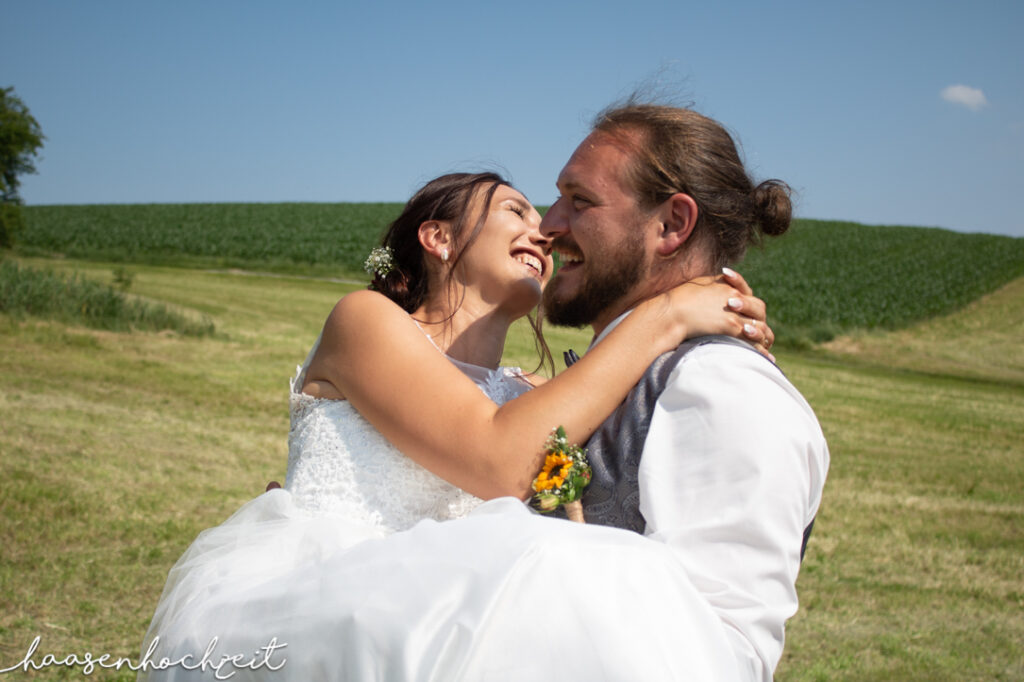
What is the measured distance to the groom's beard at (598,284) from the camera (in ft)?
8.95

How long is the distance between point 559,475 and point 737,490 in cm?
47

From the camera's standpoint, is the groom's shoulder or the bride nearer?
the bride

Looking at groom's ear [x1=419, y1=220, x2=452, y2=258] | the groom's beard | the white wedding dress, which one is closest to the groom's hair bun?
the groom's beard

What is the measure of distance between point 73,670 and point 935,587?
582 cm

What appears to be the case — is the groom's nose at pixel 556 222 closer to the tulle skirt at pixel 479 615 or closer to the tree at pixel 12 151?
the tulle skirt at pixel 479 615

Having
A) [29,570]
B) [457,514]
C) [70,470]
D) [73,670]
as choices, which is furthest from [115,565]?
[457,514]

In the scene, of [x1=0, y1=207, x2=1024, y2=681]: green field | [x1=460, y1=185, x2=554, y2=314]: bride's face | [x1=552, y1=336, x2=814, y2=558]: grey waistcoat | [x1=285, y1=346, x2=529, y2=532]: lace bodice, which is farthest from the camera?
[x1=0, y1=207, x2=1024, y2=681]: green field

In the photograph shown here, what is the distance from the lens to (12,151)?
28047 millimetres

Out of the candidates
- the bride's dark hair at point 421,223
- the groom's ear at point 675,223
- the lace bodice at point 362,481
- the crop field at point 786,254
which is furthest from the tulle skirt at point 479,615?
the crop field at point 786,254

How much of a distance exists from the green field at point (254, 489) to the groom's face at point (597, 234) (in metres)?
2.29

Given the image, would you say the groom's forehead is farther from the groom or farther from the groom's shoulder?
the groom's shoulder

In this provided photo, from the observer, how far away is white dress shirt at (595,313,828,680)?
1981 mm

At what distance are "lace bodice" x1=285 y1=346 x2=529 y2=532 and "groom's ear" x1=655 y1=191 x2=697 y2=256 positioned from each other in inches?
41.6

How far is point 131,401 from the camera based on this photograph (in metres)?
10.3
